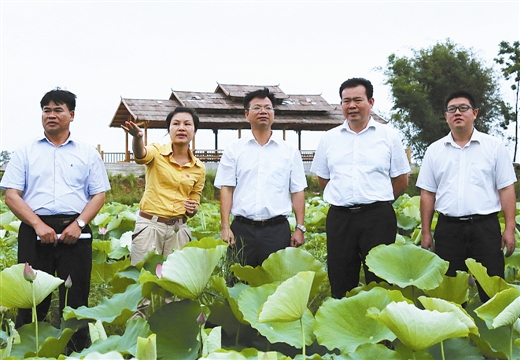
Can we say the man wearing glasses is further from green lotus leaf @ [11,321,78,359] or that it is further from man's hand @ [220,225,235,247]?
green lotus leaf @ [11,321,78,359]

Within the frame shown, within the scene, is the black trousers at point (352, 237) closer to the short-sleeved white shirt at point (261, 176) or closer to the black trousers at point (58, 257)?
the short-sleeved white shirt at point (261, 176)

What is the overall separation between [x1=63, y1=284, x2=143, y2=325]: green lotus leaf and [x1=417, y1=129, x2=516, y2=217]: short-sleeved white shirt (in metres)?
1.34

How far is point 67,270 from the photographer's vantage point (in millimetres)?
2441

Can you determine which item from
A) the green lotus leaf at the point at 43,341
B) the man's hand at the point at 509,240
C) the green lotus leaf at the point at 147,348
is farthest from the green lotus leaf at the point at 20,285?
the man's hand at the point at 509,240

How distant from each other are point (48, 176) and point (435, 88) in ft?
76.9

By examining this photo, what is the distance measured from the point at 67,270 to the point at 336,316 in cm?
116

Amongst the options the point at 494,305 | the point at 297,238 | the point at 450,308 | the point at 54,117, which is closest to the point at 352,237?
the point at 297,238

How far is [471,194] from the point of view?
2.58 m

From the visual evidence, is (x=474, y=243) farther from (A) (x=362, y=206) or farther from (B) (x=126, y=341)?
(B) (x=126, y=341)

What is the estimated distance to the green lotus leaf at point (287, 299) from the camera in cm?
A: 145

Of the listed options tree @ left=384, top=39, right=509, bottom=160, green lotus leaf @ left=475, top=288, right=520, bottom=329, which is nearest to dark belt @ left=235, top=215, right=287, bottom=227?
green lotus leaf @ left=475, top=288, right=520, bottom=329

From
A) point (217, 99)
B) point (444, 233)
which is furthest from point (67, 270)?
point (217, 99)

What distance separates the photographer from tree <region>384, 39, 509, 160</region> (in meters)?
23.2

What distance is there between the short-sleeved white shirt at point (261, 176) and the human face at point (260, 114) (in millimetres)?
90
